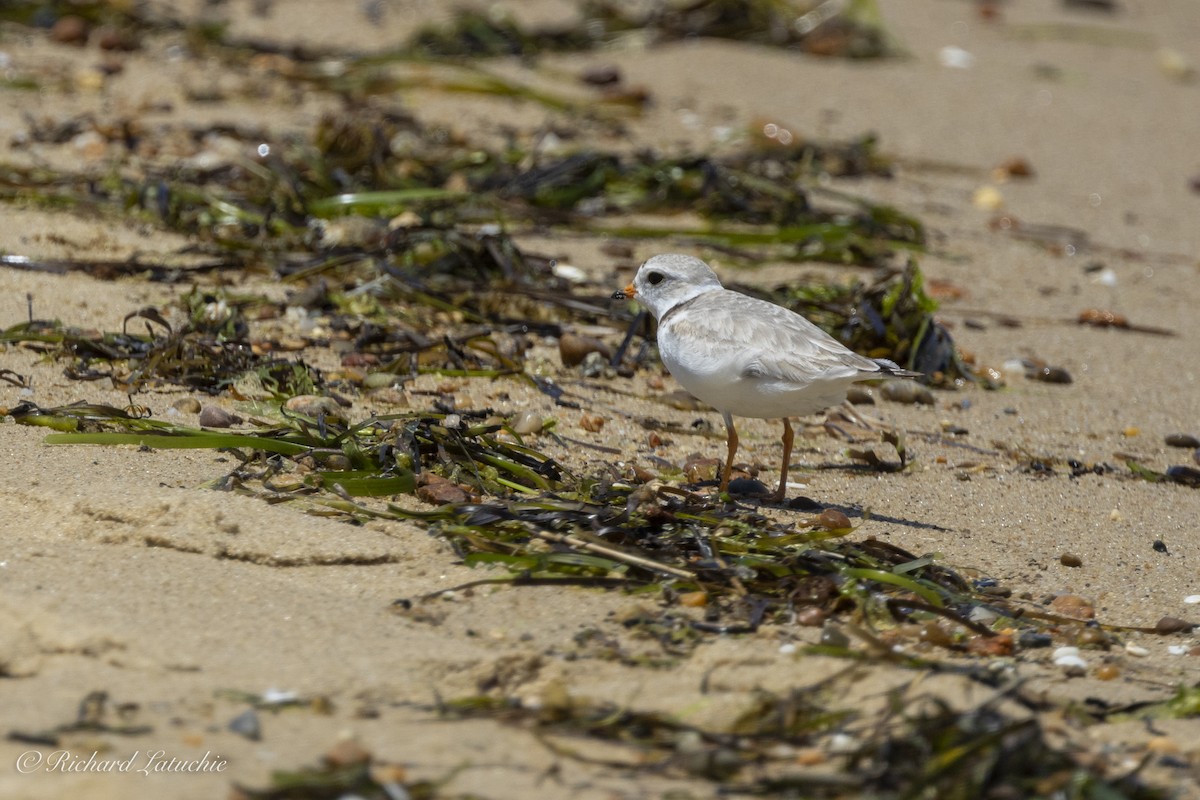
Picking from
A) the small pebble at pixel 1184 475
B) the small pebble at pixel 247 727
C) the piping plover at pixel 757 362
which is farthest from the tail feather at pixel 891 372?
the small pebble at pixel 247 727

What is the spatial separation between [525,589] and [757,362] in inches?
40.5

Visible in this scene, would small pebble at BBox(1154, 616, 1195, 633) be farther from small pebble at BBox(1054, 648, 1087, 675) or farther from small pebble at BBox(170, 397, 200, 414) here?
small pebble at BBox(170, 397, 200, 414)

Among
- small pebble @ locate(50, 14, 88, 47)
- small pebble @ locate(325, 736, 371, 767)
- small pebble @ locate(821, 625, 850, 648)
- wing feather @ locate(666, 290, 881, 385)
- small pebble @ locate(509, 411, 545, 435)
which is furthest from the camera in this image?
small pebble @ locate(50, 14, 88, 47)

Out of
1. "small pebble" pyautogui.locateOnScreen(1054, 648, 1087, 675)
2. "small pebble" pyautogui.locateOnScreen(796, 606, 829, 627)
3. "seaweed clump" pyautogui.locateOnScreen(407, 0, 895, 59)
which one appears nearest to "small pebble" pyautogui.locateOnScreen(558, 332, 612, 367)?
"small pebble" pyautogui.locateOnScreen(796, 606, 829, 627)

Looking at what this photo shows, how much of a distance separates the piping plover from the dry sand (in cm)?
42

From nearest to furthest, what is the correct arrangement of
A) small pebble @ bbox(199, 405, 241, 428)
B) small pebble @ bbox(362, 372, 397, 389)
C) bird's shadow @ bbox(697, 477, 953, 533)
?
bird's shadow @ bbox(697, 477, 953, 533) < small pebble @ bbox(199, 405, 241, 428) < small pebble @ bbox(362, 372, 397, 389)

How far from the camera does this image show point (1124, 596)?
12.2ft

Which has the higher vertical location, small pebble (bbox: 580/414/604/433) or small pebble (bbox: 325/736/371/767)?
small pebble (bbox: 325/736/371/767)

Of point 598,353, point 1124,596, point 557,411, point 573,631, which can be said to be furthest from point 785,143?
point 573,631

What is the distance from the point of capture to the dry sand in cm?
276

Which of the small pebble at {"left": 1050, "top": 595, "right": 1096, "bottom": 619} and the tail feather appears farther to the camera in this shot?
the tail feather

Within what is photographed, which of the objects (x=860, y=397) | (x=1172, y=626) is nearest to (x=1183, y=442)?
(x=860, y=397)

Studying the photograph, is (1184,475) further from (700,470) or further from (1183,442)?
(700,470)

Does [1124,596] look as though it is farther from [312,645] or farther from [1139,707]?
[312,645]
